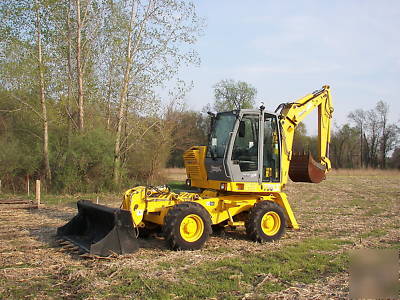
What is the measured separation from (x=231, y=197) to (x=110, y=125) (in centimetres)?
1414

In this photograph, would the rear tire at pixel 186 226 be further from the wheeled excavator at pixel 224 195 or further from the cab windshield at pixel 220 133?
the cab windshield at pixel 220 133

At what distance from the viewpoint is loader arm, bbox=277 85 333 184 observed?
32.3 feet

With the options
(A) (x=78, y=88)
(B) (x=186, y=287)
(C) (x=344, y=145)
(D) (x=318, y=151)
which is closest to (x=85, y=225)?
(B) (x=186, y=287)

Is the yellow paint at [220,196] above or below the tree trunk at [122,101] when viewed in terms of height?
below

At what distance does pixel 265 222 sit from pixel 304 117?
9.92 ft

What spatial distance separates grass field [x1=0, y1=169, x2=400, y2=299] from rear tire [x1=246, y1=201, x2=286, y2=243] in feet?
0.90

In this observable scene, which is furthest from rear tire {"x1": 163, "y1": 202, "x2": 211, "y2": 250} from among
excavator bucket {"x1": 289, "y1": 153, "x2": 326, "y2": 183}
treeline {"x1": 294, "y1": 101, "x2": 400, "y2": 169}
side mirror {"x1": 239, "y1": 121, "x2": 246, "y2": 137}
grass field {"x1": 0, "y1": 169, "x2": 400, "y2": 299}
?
treeline {"x1": 294, "y1": 101, "x2": 400, "y2": 169}

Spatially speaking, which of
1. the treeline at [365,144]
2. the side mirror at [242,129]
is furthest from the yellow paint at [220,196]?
the treeline at [365,144]

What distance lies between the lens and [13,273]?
21.4ft

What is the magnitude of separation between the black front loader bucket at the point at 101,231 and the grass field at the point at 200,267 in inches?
8.2

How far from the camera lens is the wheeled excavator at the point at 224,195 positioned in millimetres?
8148

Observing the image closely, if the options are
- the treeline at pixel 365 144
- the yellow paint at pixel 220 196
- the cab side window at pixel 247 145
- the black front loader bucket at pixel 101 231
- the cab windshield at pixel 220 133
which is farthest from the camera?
the treeline at pixel 365 144

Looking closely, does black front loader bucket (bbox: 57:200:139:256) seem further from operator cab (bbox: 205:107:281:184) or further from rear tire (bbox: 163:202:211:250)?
operator cab (bbox: 205:107:281:184)

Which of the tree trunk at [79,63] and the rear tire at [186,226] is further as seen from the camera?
the tree trunk at [79,63]
